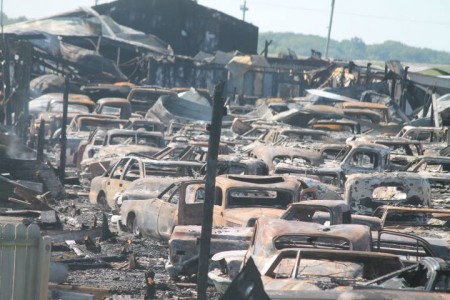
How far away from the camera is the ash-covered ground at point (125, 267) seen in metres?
13.1

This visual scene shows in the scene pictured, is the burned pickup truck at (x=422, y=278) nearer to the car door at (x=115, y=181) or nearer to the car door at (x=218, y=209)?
the car door at (x=218, y=209)

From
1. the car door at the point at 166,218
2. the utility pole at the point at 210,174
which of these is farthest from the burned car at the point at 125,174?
the utility pole at the point at 210,174

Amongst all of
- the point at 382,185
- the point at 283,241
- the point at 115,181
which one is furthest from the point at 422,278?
the point at 115,181

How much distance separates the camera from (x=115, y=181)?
71.7ft

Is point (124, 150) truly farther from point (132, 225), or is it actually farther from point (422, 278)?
point (422, 278)

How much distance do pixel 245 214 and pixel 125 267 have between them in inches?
73.6

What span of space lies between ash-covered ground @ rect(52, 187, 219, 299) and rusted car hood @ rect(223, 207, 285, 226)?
1055 millimetres

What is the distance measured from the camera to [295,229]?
12125 mm

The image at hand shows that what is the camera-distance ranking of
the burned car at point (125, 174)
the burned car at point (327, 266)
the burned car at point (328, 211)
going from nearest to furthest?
the burned car at point (327, 266) < the burned car at point (328, 211) < the burned car at point (125, 174)

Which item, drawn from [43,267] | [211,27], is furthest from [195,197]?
[211,27]

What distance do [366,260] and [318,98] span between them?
39.3 metres

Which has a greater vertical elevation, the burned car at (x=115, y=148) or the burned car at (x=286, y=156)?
the burned car at (x=286, y=156)

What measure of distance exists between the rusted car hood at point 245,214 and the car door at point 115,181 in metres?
5.76

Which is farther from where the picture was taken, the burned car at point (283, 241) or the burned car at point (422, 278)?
the burned car at point (283, 241)
